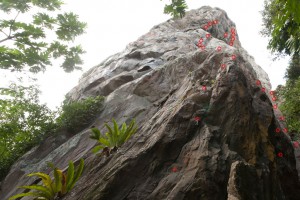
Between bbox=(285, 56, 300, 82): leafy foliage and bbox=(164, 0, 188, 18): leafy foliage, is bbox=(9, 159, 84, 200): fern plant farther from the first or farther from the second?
bbox=(285, 56, 300, 82): leafy foliage

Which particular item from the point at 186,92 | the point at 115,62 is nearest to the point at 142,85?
the point at 186,92

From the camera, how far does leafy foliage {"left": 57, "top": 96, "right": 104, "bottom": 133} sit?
941 cm

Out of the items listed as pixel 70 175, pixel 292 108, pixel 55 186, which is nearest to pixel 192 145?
pixel 70 175

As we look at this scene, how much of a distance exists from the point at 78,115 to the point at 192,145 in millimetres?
5401

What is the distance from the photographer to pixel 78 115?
9477 mm

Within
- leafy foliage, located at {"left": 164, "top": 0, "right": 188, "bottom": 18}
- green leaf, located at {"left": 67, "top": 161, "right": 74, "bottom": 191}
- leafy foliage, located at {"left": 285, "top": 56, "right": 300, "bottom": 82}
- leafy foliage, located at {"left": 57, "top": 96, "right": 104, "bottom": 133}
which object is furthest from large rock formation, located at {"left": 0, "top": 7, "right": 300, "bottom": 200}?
leafy foliage, located at {"left": 285, "top": 56, "right": 300, "bottom": 82}

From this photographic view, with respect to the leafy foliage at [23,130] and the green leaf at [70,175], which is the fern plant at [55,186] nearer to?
the green leaf at [70,175]

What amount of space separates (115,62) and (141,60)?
158 cm

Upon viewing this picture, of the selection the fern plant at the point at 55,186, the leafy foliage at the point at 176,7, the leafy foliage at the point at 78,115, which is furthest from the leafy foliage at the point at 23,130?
the leafy foliage at the point at 176,7

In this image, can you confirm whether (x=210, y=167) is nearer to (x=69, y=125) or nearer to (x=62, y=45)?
(x=69, y=125)

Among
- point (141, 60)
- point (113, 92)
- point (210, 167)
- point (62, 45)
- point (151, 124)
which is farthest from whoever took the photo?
point (141, 60)

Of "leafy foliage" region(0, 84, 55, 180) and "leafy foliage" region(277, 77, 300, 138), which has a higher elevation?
"leafy foliage" region(277, 77, 300, 138)

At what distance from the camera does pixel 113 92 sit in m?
10.2

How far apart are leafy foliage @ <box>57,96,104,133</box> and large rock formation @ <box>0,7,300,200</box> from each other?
45 cm
